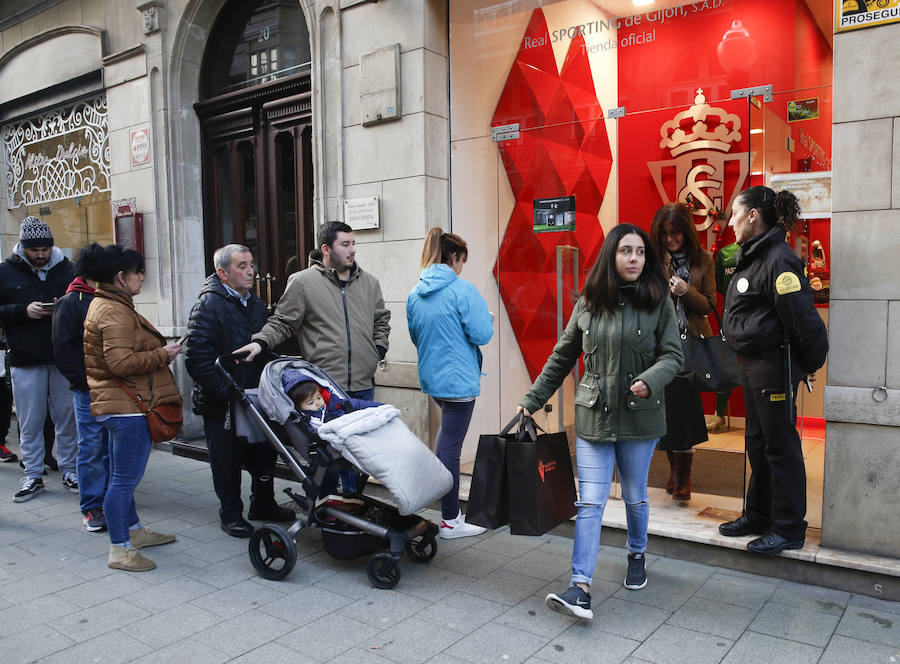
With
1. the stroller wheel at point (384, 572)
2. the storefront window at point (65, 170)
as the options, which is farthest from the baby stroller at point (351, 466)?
the storefront window at point (65, 170)

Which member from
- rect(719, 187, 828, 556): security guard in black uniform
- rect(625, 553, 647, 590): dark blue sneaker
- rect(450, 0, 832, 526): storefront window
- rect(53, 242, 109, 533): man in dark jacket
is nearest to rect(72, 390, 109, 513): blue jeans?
rect(53, 242, 109, 533): man in dark jacket

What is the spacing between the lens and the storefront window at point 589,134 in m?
5.27

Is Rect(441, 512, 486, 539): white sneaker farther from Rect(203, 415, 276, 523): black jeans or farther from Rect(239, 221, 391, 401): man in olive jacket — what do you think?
Rect(203, 415, 276, 523): black jeans

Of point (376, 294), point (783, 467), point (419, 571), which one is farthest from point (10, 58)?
point (783, 467)

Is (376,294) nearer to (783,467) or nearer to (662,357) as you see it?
(662,357)

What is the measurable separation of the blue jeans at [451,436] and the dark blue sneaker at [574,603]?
1.38 meters

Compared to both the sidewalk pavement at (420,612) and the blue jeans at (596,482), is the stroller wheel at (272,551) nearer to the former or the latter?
the sidewalk pavement at (420,612)

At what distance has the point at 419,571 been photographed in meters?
4.22

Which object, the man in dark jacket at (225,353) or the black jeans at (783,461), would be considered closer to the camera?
the black jeans at (783,461)

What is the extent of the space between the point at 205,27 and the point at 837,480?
732 cm

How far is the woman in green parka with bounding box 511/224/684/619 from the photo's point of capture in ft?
11.7

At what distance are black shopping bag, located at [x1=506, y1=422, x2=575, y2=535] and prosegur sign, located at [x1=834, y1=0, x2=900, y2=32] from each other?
2701 mm

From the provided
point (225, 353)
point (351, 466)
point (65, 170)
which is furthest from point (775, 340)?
point (65, 170)

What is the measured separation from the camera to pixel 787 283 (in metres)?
3.78
